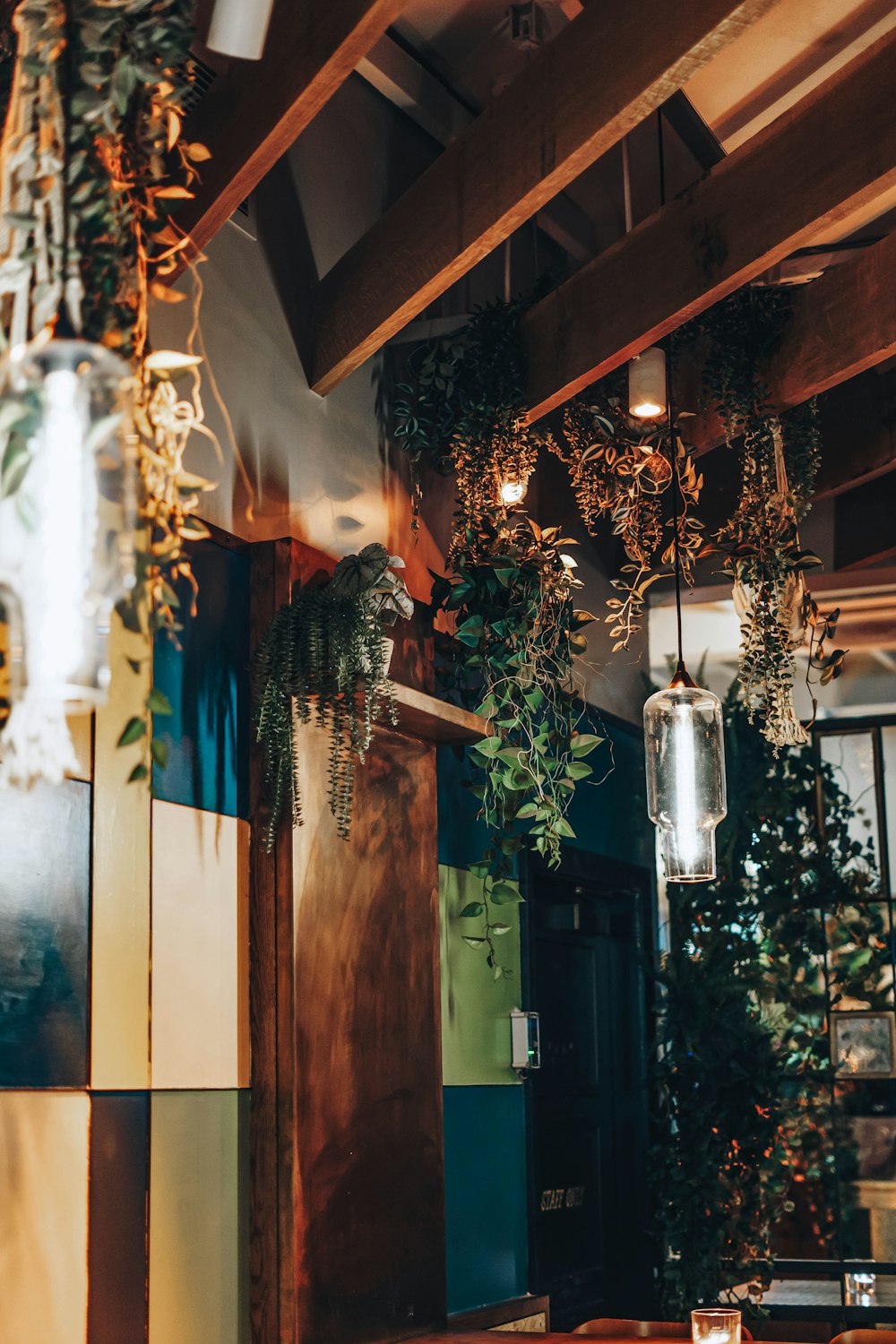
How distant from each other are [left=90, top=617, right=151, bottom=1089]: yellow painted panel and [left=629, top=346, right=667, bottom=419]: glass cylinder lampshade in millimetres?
2091

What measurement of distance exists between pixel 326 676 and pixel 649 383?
1.72 meters

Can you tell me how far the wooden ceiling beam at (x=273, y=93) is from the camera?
2.93 meters

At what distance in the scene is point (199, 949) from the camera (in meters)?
3.39

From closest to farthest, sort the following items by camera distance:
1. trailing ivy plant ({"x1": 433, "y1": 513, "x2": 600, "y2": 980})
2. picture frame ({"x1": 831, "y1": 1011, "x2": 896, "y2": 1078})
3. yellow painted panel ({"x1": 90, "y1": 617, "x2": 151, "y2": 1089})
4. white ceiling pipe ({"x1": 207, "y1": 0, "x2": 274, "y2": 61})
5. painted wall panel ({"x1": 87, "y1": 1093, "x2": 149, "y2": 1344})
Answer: white ceiling pipe ({"x1": 207, "y1": 0, "x2": 274, "y2": 61}), painted wall panel ({"x1": 87, "y1": 1093, "x2": 149, "y2": 1344}), yellow painted panel ({"x1": 90, "y1": 617, "x2": 151, "y2": 1089}), trailing ivy plant ({"x1": 433, "y1": 513, "x2": 600, "y2": 980}), picture frame ({"x1": 831, "y1": 1011, "x2": 896, "y2": 1078})

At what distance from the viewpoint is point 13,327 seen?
1.70 meters

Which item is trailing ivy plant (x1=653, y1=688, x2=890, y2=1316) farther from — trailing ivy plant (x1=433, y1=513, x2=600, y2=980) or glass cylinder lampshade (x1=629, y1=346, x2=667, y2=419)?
glass cylinder lampshade (x1=629, y1=346, x2=667, y2=419)

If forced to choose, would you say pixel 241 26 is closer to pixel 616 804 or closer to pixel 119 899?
pixel 119 899

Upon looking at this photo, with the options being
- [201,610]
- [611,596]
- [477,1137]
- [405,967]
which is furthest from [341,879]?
[611,596]

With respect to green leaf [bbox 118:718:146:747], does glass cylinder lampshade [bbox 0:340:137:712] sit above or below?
above

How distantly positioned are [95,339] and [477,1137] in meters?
3.59

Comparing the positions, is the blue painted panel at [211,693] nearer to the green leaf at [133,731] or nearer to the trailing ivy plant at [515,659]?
the trailing ivy plant at [515,659]

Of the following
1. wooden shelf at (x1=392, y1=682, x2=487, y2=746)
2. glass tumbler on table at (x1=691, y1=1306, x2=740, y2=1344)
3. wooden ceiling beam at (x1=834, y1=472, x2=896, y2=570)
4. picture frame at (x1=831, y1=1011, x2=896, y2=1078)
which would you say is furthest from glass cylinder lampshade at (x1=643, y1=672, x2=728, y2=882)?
picture frame at (x1=831, y1=1011, x2=896, y2=1078)

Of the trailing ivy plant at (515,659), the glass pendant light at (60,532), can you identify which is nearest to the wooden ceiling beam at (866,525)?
the trailing ivy plant at (515,659)

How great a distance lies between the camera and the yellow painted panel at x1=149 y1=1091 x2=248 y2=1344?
124 inches
